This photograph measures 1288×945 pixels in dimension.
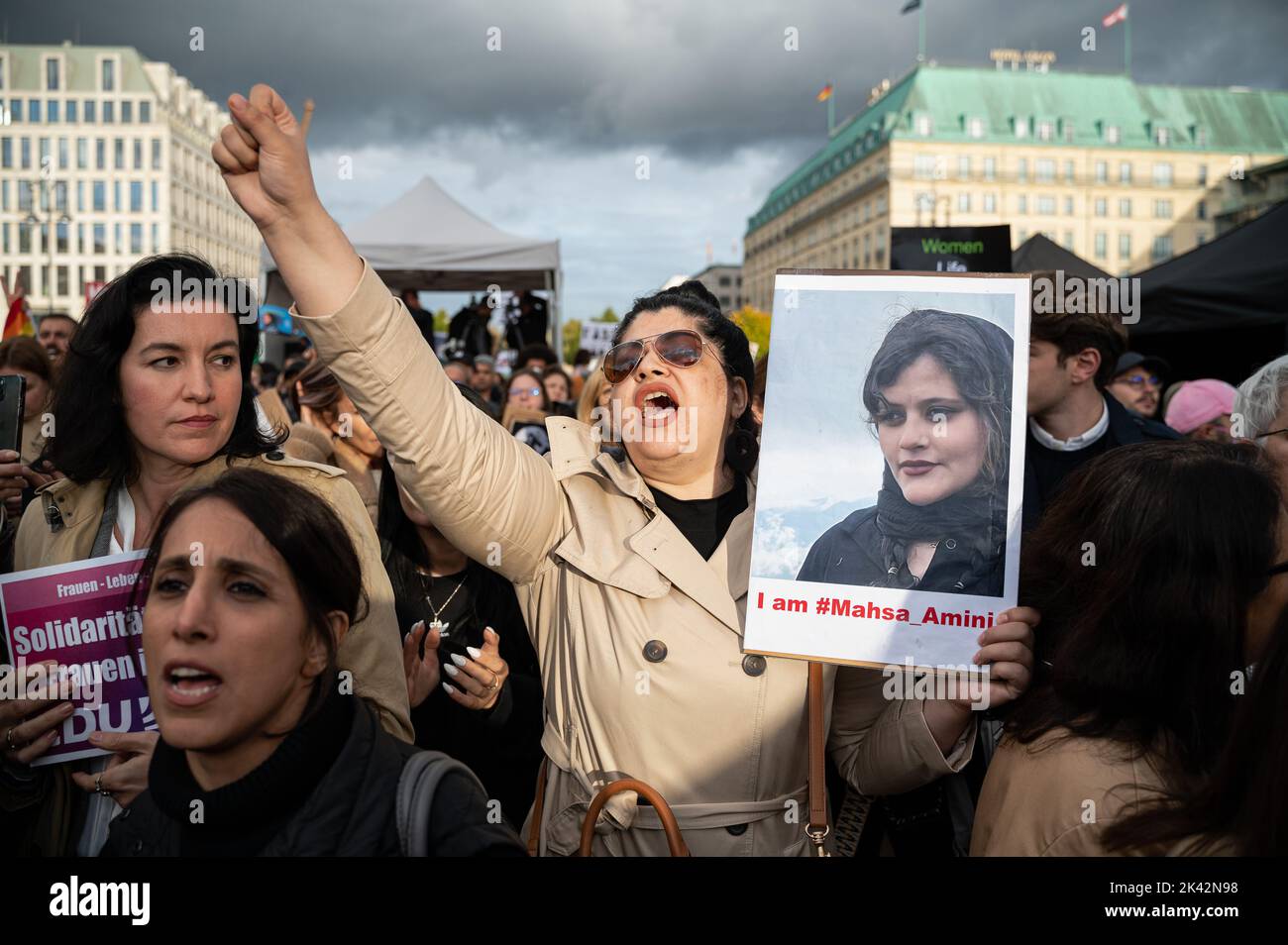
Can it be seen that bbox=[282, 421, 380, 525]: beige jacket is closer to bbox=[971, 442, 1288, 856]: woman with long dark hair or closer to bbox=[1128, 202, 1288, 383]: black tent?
bbox=[971, 442, 1288, 856]: woman with long dark hair

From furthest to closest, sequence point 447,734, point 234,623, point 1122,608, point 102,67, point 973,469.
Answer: point 102,67, point 447,734, point 973,469, point 1122,608, point 234,623

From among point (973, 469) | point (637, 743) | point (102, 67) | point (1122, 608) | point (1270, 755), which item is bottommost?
point (637, 743)

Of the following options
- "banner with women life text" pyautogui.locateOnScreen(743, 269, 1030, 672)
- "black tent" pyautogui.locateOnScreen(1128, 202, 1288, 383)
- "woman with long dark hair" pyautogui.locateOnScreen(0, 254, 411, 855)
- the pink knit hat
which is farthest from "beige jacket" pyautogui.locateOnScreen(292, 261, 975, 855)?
"black tent" pyautogui.locateOnScreen(1128, 202, 1288, 383)

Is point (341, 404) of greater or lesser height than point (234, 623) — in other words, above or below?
above

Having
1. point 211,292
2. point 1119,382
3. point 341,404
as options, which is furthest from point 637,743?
point 1119,382

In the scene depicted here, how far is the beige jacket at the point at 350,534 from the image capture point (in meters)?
1.85

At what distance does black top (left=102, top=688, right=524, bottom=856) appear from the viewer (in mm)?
1315

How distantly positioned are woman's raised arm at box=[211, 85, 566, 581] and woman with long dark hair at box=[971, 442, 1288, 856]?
1.06 metres

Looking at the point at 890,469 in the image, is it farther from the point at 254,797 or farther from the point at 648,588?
the point at 254,797

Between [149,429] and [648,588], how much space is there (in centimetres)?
112

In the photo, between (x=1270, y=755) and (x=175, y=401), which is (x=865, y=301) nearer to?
(x=1270, y=755)

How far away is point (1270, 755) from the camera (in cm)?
139

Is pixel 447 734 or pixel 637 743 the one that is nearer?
pixel 637 743
